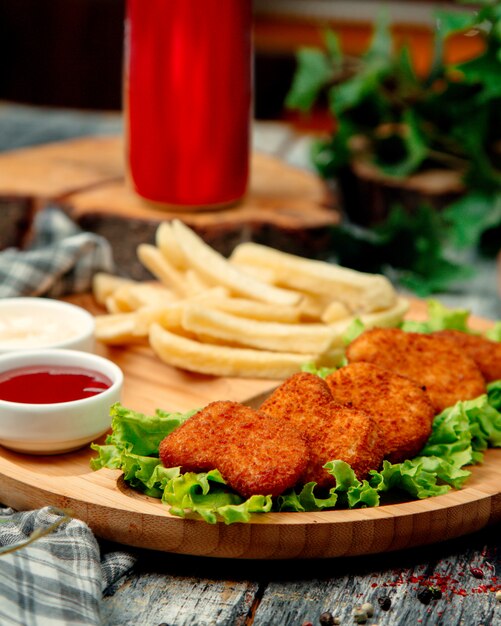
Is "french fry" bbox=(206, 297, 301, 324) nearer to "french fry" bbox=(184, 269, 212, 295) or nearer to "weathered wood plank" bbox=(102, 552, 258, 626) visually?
"french fry" bbox=(184, 269, 212, 295)

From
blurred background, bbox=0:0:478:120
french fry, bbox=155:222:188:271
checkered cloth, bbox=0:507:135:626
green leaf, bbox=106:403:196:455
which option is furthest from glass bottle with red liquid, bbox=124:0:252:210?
blurred background, bbox=0:0:478:120

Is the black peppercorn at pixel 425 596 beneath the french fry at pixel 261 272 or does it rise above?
beneath

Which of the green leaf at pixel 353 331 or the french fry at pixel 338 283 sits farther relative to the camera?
the french fry at pixel 338 283

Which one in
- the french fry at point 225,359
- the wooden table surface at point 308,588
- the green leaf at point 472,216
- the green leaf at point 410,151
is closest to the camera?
the wooden table surface at point 308,588

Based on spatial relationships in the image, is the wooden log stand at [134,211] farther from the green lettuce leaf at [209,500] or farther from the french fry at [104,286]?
the green lettuce leaf at [209,500]

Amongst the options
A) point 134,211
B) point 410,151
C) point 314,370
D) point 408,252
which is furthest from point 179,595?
point 410,151

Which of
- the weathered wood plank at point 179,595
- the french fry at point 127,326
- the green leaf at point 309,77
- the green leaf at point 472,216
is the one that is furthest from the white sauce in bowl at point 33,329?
the green leaf at point 309,77
